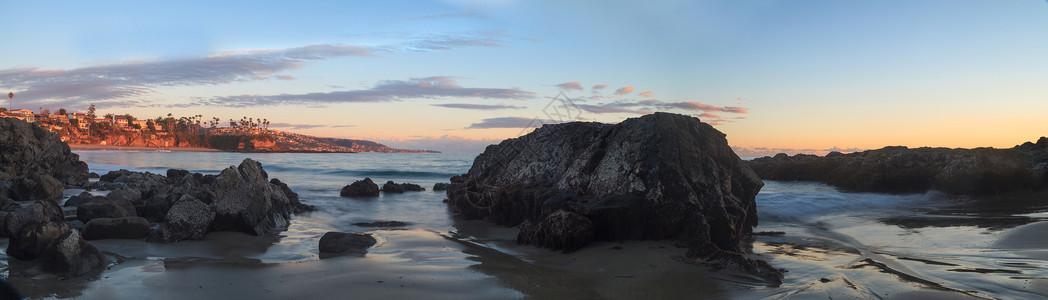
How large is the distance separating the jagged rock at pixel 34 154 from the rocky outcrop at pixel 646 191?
603 inches

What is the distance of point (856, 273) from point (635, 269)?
217cm

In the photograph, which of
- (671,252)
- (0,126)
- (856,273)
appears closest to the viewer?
A: (856,273)

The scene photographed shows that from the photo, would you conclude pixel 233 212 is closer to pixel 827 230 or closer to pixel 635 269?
pixel 635 269

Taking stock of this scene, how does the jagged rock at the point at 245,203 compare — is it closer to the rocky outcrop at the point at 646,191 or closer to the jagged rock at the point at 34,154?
the rocky outcrop at the point at 646,191

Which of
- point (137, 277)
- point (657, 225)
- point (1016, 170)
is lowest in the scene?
point (137, 277)

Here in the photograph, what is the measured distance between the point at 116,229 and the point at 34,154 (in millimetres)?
13433

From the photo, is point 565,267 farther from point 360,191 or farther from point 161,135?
point 161,135

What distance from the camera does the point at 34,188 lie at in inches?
442

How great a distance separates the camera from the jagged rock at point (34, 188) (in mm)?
10984

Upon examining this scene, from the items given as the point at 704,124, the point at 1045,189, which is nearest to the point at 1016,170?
the point at 1045,189

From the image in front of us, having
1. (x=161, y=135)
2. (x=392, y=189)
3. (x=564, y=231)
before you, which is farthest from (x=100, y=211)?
(x=161, y=135)

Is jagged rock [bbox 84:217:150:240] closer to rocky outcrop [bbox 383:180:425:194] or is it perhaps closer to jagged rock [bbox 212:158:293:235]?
jagged rock [bbox 212:158:293:235]

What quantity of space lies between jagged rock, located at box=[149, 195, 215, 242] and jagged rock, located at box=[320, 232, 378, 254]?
80.6 inches

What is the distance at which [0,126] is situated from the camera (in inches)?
596
